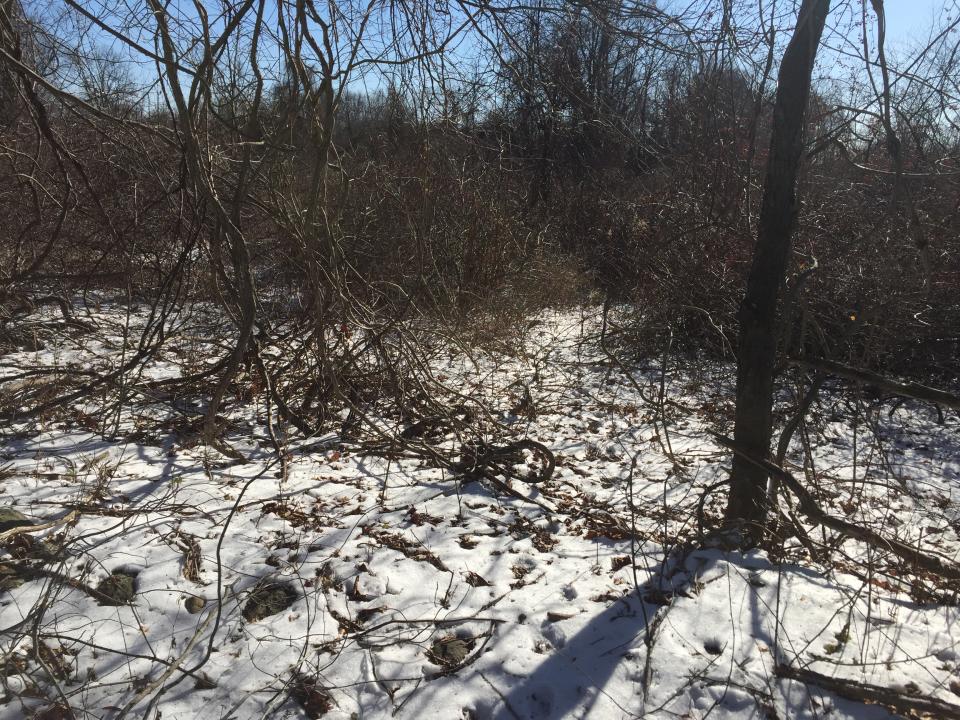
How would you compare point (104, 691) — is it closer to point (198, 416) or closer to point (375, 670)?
point (375, 670)

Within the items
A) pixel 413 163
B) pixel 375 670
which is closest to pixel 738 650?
pixel 375 670

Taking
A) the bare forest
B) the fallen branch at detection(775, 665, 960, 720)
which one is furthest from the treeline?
the fallen branch at detection(775, 665, 960, 720)

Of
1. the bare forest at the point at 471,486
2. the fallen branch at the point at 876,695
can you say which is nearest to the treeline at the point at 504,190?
the bare forest at the point at 471,486

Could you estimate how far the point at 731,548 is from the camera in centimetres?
283

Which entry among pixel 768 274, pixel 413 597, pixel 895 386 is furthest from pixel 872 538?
pixel 413 597

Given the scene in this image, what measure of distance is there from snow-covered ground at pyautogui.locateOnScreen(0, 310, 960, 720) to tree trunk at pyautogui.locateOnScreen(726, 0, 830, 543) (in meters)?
0.20

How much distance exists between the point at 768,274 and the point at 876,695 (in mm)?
1498

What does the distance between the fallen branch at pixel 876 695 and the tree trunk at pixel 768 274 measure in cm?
69

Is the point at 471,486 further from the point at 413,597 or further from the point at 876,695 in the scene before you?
the point at 876,695

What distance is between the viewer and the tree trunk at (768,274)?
7.95 ft

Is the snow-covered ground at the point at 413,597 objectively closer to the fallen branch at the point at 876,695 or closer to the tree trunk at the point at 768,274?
the fallen branch at the point at 876,695

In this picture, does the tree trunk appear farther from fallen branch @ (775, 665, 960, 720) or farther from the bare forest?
fallen branch @ (775, 665, 960, 720)

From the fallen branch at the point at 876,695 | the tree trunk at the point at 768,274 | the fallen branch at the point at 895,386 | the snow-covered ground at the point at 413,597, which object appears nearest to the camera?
the fallen branch at the point at 876,695

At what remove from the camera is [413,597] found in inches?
98.0
